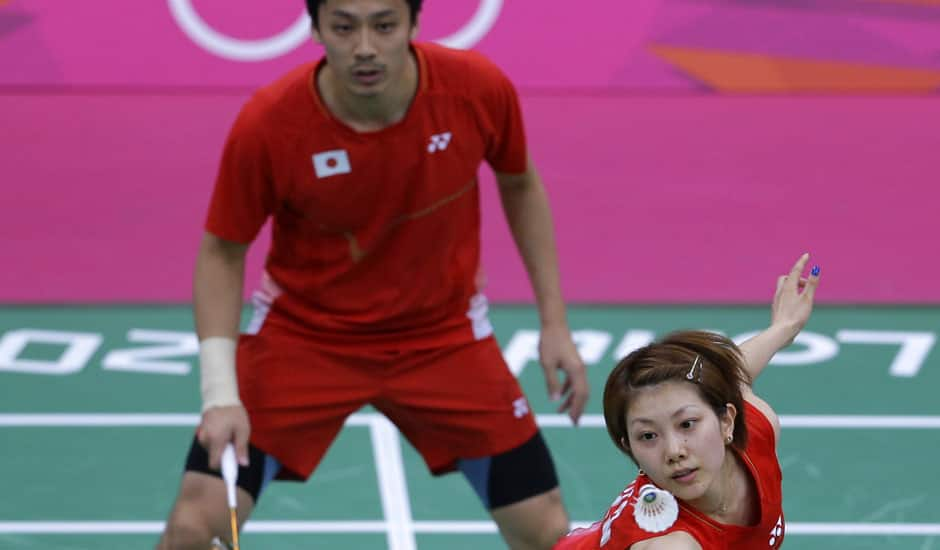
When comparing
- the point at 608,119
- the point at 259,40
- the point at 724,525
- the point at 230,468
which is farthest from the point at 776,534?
→ the point at 259,40

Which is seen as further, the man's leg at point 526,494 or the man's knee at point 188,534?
the man's leg at point 526,494

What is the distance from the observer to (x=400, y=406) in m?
4.31

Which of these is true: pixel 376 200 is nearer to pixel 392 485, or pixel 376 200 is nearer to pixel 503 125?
pixel 503 125

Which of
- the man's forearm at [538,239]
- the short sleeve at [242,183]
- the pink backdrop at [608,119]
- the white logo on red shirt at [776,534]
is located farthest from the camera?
the pink backdrop at [608,119]

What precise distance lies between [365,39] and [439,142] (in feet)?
1.14

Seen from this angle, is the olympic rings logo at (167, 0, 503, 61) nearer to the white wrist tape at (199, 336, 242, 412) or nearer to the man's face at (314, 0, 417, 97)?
the man's face at (314, 0, 417, 97)

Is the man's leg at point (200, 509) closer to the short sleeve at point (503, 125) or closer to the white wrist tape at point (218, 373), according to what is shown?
the white wrist tape at point (218, 373)

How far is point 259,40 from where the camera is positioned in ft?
24.9

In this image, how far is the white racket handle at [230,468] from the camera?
12.5 feet

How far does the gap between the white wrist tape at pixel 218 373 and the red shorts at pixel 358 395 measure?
0.23 meters

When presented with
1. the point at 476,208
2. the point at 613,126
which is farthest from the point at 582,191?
the point at 476,208

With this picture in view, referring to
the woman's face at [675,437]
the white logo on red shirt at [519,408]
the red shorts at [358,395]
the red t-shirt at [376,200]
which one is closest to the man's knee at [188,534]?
the red shorts at [358,395]

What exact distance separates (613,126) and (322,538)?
2863 mm

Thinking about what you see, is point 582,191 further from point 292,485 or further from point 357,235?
point 357,235
